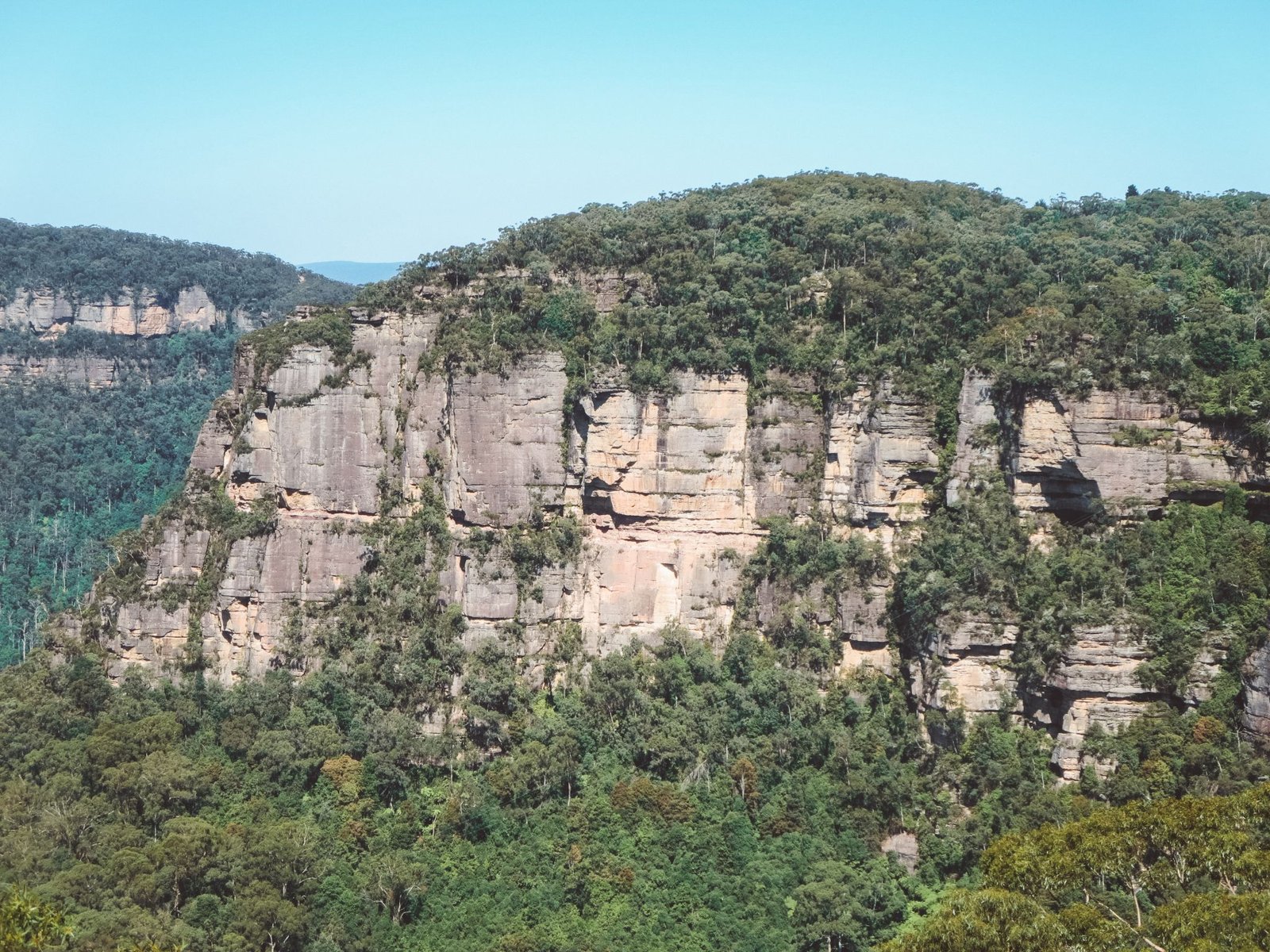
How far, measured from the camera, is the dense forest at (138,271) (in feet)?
321

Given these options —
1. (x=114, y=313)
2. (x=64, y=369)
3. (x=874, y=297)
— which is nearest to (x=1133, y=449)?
(x=874, y=297)

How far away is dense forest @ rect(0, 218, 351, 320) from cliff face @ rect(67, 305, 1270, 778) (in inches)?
1981

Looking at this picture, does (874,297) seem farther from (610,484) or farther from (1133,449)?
(610,484)

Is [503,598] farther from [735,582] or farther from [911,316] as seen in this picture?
[911,316]

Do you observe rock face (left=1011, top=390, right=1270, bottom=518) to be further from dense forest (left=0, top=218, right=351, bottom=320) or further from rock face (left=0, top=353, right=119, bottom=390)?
rock face (left=0, top=353, right=119, bottom=390)

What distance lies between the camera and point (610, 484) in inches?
1849

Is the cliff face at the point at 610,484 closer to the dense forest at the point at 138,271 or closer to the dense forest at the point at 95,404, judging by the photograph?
the dense forest at the point at 95,404

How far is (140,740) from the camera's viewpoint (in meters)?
44.6

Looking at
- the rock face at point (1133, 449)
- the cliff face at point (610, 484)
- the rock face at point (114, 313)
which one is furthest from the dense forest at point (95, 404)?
the rock face at point (1133, 449)

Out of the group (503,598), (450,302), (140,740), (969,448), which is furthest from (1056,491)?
(140,740)

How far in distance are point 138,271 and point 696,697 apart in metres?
70.7

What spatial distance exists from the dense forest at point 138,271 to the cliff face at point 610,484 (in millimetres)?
50318

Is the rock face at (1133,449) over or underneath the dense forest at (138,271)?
underneath

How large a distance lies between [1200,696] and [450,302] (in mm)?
27595
